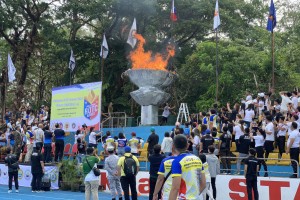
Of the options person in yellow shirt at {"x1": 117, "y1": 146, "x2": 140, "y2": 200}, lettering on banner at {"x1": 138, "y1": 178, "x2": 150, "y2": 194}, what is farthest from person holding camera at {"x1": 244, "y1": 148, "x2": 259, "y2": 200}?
lettering on banner at {"x1": 138, "y1": 178, "x2": 150, "y2": 194}

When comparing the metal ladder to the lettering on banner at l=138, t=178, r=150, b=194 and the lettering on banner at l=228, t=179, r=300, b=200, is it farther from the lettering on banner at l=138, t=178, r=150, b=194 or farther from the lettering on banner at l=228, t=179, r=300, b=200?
the lettering on banner at l=228, t=179, r=300, b=200

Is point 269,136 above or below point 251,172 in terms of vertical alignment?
above

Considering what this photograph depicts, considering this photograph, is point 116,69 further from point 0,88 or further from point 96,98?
point 96,98

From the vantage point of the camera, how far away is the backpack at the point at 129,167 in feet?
46.1

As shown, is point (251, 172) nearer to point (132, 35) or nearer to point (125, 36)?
point (132, 35)

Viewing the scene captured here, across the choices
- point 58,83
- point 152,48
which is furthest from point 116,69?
point 58,83

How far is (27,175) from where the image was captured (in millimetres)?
23328

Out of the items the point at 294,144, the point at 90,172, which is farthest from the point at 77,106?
the point at 294,144

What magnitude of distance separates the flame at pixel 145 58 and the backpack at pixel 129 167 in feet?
66.8

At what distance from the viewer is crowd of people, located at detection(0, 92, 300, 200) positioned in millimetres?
8697

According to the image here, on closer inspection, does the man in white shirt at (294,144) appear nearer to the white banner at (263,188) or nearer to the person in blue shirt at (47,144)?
the white banner at (263,188)

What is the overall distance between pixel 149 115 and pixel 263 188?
1634 cm

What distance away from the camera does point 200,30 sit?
40062 mm

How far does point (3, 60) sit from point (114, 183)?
106ft
